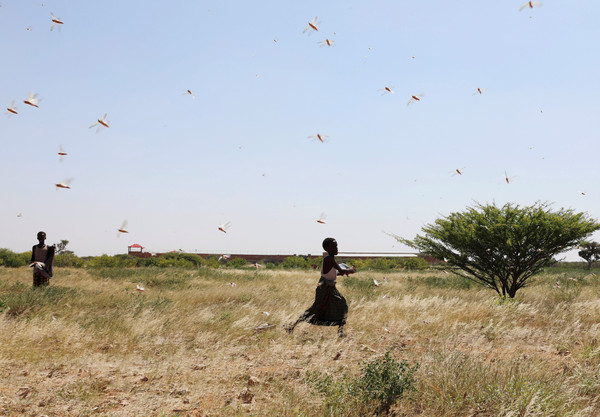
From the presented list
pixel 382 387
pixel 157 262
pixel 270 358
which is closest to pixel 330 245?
pixel 270 358

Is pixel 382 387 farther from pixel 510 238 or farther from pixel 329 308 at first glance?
pixel 510 238

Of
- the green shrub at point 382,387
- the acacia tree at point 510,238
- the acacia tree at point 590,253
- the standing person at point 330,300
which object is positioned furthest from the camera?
the acacia tree at point 590,253

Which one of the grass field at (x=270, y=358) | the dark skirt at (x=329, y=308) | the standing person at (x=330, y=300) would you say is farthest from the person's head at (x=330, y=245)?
the grass field at (x=270, y=358)

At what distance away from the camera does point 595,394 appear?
4512 mm

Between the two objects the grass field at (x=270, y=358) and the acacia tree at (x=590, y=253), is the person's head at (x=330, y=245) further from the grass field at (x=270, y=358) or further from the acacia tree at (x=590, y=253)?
the acacia tree at (x=590, y=253)

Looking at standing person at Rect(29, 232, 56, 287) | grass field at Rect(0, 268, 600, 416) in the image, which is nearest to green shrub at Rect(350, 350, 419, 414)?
grass field at Rect(0, 268, 600, 416)

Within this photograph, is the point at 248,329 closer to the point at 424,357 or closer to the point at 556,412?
the point at 424,357

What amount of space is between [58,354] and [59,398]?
1.68m

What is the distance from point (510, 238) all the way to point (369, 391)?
1010 centimetres

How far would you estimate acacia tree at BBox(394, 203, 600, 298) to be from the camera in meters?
12.6

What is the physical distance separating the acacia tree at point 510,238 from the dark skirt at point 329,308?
7519mm

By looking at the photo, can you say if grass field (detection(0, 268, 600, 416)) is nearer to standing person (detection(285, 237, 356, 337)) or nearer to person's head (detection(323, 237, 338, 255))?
standing person (detection(285, 237, 356, 337))

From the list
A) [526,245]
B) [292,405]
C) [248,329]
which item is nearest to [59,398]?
[292,405]

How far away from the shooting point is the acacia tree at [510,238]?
1260 cm
